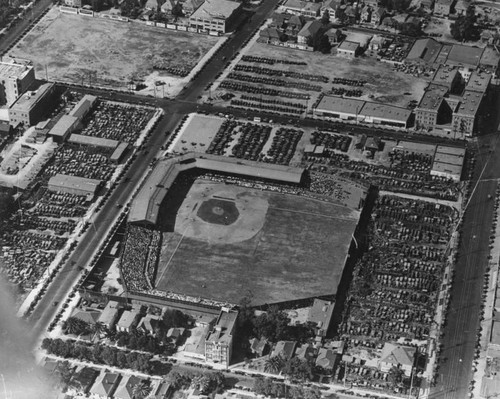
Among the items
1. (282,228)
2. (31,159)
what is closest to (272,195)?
(282,228)

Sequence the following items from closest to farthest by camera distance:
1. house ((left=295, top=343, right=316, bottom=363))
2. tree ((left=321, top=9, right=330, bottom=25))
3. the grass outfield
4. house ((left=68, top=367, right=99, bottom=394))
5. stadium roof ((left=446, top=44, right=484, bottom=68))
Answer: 1. house ((left=68, top=367, right=99, bottom=394))
2. house ((left=295, top=343, right=316, bottom=363))
3. the grass outfield
4. stadium roof ((left=446, top=44, right=484, bottom=68))
5. tree ((left=321, top=9, right=330, bottom=25))

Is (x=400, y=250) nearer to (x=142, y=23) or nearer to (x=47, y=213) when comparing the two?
(x=47, y=213)

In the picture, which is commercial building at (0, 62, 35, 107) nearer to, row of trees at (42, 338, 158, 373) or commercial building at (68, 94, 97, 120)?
commercial building at (68, 94, 97, 120)

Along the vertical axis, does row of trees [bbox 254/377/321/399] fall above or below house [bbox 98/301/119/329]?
below

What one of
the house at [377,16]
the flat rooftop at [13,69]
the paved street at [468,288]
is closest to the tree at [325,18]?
the house at [377,16]

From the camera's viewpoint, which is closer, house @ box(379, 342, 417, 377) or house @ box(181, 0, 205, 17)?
house @ box(379, 342, 417, 377)

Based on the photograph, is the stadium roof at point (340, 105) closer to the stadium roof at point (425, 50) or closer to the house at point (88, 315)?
the stadium roof at point (425, 50)

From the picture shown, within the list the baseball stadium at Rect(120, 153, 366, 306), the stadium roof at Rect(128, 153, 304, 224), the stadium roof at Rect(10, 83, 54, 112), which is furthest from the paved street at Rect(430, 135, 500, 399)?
the stadium roof at Rect(10, 83, 54, 112)

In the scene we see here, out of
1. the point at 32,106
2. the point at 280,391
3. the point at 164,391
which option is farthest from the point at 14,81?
the point at 280,391

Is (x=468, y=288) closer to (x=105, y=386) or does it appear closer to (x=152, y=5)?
(x=105, y=386)
